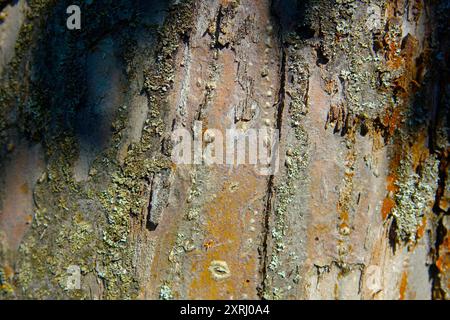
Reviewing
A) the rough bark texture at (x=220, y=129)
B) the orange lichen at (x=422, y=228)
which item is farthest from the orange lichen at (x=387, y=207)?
the orange lichen at (x=422, y=228)

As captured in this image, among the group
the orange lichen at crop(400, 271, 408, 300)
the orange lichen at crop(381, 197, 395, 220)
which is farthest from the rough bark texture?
the orange lichen at crop(400, 271, 408, 300)

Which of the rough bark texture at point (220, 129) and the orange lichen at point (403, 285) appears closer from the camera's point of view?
the rough bark texture at point (220, 129)

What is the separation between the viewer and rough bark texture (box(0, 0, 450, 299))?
3.18 ft

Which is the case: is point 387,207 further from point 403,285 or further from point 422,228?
point 403,285

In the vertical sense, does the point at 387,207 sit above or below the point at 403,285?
above

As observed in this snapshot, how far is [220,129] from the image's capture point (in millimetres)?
992

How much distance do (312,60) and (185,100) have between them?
0.30 m

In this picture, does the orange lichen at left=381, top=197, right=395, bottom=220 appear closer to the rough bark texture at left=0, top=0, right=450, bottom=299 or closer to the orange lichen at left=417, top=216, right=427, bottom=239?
the rough bark texture at left=0, top=0, right=450, bottom=299

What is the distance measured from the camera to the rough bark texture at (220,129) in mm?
969

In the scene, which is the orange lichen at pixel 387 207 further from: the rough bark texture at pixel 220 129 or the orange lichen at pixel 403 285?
the orange lichen at pixel 403 285

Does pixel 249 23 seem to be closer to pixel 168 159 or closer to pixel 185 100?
pixel 185 100

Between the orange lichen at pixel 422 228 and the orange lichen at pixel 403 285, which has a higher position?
the orange lichen at pixel 422 228

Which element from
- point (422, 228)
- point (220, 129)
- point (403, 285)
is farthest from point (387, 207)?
point (220, 129)
